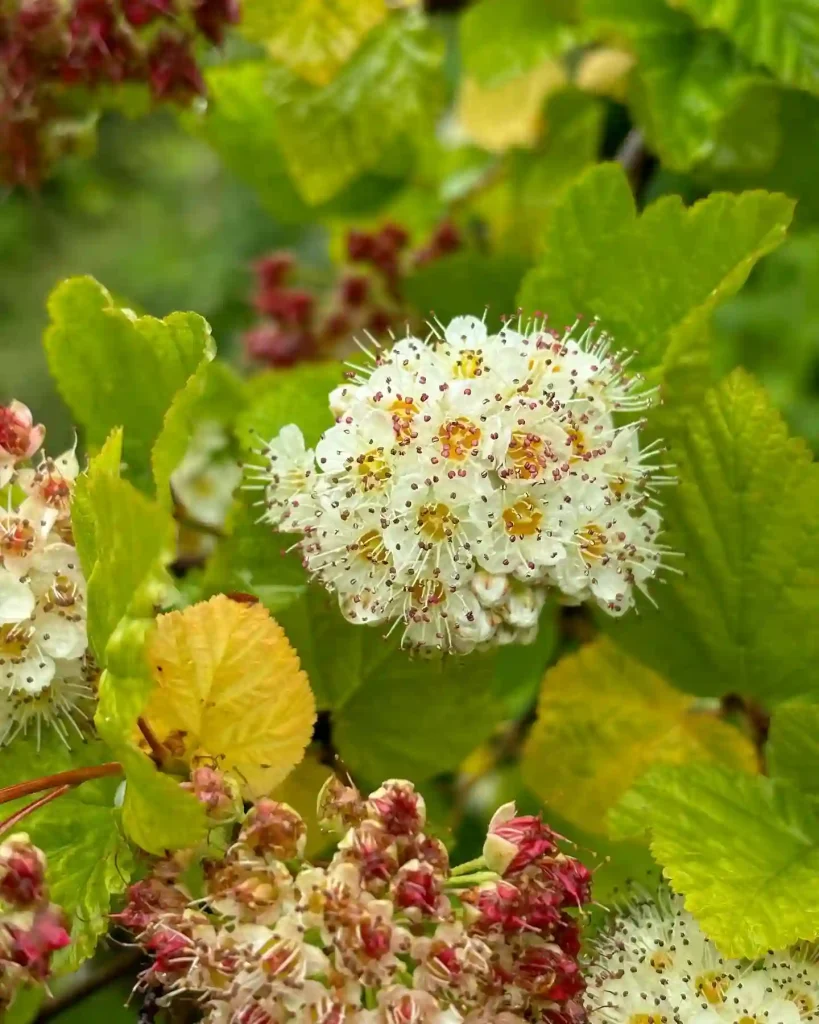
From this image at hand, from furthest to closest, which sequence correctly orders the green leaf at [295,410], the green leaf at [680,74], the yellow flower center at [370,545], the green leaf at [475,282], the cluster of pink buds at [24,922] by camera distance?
the green leaf at [475,282] < the green leaf at [680,74] < the green leaf at [295,410] < the yellow flower center at [370,545] < the cluster of pink buds at [24,922]

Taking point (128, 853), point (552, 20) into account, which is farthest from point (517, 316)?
point (552, 20)

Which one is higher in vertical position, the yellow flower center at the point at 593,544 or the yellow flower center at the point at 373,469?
the yellow flower center at the point at 373,469

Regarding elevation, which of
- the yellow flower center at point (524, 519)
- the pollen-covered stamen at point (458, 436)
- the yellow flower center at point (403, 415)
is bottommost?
the yellow flower center at point (524, 519)

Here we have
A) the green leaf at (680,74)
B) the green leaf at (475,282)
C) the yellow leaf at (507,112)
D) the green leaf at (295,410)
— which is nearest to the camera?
the green leaf at (295,410)

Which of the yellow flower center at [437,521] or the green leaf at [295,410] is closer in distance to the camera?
the yellow flower center at [437,521]

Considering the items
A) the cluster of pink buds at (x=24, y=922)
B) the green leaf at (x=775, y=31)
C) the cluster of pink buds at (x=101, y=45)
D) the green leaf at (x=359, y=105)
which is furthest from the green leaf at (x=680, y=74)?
the cluster of pink buds at (x=24, y=922)

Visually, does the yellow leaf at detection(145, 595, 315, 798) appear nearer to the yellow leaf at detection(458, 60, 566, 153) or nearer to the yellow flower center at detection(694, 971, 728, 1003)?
the yellow flower center at detection(694, 971, 728, 1003)

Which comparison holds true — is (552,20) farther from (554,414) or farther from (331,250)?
(554,414)

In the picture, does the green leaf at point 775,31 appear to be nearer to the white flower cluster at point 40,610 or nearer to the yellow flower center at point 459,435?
the yellow flower center at point 459,435
